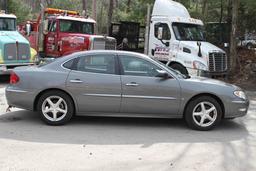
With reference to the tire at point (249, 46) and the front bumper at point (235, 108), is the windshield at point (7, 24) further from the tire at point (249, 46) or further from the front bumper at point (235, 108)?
the tire at point (249, 46)

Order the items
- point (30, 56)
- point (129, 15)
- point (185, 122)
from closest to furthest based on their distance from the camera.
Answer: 1. point (185, 122)
2. point (30, 56)
3. point (129, 15)

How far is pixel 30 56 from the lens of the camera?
14.3 m

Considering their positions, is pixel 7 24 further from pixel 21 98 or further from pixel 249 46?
pixel 249 46

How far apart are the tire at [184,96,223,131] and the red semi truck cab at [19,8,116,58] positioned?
938cm

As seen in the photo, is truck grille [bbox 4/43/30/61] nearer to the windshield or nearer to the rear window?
the windshield

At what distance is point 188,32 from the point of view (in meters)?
14.8

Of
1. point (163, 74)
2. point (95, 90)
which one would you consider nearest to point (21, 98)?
point (95, 90)

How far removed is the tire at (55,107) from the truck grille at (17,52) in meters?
6.55

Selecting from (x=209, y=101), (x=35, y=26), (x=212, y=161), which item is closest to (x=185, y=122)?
(x=209, y=101)

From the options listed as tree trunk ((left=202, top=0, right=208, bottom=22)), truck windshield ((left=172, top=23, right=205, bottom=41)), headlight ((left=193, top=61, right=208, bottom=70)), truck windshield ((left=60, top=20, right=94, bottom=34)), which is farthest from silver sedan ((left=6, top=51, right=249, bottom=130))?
tree trunk ((left=202, top=0, right=208, bottom=22))

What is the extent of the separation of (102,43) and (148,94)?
9.44 meters

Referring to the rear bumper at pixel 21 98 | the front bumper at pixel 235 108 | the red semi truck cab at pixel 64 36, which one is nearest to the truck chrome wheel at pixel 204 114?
the front bumper at pixel 235 108

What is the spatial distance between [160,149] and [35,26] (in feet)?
45.1

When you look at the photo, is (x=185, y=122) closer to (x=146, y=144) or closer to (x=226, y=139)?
(x=226, y=139)
